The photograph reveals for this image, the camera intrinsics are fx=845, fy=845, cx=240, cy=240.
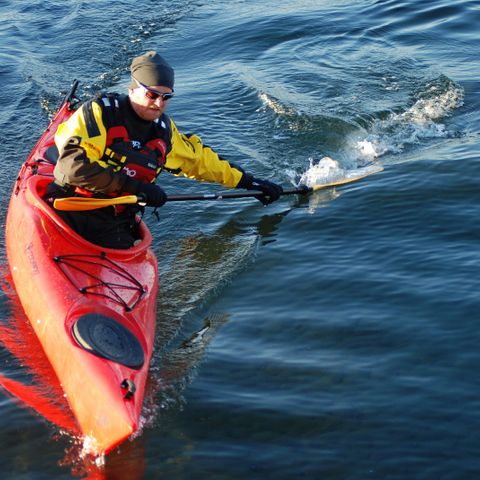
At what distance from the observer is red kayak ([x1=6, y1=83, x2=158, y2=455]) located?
4492 mm

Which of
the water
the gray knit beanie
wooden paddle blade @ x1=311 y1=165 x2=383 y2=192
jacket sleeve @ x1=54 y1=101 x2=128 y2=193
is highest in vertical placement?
the gray knit beanie

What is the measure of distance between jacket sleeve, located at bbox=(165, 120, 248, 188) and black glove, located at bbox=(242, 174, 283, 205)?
0.19 metres

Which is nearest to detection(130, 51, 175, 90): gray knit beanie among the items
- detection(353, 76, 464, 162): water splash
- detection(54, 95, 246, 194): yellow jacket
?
detection(54, 95, 246, 194): yellow jacket

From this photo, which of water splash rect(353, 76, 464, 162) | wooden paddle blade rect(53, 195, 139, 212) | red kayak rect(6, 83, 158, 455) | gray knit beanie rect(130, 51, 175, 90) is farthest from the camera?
water splash rect(353, 76, 464, 162)

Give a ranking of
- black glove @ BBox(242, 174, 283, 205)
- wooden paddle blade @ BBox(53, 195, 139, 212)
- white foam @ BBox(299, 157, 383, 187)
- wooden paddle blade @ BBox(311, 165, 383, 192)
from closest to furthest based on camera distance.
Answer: wooden paddle blade @ BBox(53, 195, 139, 212) → black glove @ BBox(242, 174, 283, 205) → wooden paddle blade @ BBox(311, 165, 383, 192) → white foam @ BBox(299, 157, 383, 187)

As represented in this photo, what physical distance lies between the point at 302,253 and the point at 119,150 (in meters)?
1.92

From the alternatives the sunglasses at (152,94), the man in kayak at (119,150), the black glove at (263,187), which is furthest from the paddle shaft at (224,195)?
the sunglasses at (152,94)

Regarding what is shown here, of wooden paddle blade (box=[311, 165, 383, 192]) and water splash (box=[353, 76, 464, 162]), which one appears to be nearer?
wooden paddle blade (box=[311, 165, 383, 192])

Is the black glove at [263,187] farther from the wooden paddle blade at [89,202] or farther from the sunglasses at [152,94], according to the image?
the sunglasses at [152,94]

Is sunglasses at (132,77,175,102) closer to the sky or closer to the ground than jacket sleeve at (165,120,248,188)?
closer to the sky

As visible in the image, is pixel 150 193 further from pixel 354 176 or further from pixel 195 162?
pixel 354 176

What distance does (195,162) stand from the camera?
6301 millimetres

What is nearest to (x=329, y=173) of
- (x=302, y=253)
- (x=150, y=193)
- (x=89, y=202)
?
(x=302, y=253)

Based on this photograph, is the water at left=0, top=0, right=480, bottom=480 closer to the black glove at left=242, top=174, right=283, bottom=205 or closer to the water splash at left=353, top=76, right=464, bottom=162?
the water splash at left=353, top=76, right=464, bottom=162
